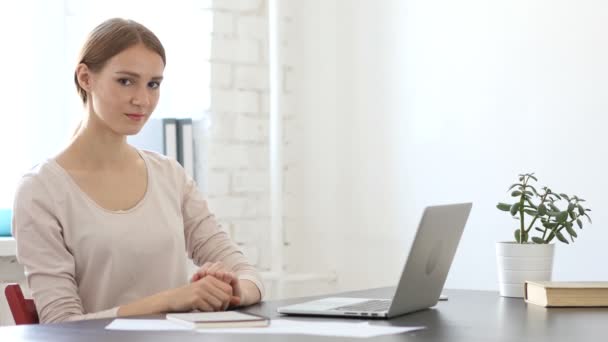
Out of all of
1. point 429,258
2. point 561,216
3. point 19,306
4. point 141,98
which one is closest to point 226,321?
point 429,258

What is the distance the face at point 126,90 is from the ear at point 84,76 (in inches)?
0.8

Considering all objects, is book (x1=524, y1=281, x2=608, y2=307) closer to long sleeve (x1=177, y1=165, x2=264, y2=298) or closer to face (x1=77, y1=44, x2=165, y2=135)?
long sleeve (x1=177, y1=165, x2=264, y2=298)

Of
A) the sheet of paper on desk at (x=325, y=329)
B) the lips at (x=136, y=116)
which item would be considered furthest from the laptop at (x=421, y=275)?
the lips at (x=136, y=116)

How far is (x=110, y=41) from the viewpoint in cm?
226

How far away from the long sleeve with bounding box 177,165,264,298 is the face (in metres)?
0.28

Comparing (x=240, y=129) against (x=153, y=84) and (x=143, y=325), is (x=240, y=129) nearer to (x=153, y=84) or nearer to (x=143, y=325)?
(x=153, y=84)

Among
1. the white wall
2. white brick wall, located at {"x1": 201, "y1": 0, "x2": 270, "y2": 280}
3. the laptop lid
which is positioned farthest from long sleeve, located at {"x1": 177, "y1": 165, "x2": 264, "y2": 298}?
the white wall

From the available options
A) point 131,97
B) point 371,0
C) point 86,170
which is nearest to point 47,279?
point 86,170

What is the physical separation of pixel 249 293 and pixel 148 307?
278mm

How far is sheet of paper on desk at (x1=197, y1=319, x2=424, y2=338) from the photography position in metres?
1.61

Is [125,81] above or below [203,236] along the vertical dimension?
above

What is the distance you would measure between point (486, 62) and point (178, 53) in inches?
40.5

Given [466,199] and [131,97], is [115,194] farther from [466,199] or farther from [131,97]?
[466,199]

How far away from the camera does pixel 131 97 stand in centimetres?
225
